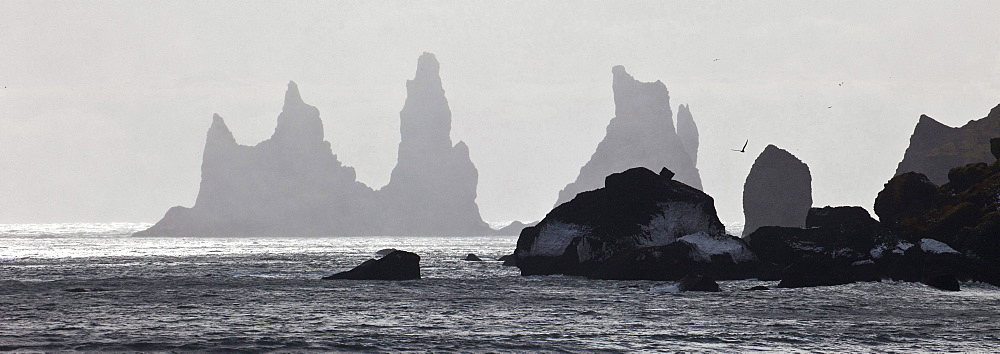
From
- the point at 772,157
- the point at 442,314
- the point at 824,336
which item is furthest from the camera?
the point at 772,157

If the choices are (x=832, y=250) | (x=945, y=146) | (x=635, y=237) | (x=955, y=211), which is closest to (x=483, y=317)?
(x=635, y=237)

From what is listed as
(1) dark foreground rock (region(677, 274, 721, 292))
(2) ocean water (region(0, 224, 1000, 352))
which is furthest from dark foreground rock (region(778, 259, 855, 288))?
(1) dark foreground rock (region(677, 274, 721, 292))

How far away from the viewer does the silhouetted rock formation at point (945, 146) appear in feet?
347

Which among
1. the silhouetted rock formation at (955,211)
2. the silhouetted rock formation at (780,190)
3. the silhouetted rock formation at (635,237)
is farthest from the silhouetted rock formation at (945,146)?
the silhouetted rock formation at (635,237)

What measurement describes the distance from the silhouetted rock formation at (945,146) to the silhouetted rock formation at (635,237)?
56336 mm

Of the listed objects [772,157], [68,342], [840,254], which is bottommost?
[68,342]

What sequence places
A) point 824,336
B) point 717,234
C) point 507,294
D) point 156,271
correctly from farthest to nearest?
1. point 156,271
2. point 717,234
3. point 507,294
4. point 824,336

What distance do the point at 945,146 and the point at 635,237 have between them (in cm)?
6625

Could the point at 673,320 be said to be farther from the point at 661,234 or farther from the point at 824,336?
the point at 661,234

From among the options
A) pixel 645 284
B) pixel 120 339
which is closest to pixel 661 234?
pixel 645 284

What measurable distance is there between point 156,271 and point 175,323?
38.3 metres

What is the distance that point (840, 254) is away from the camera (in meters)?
53.5

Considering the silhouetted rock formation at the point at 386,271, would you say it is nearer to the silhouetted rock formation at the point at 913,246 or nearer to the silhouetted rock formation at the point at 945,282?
the silhouetted rock formation at the point at 913,246

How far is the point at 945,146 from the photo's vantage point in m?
111
